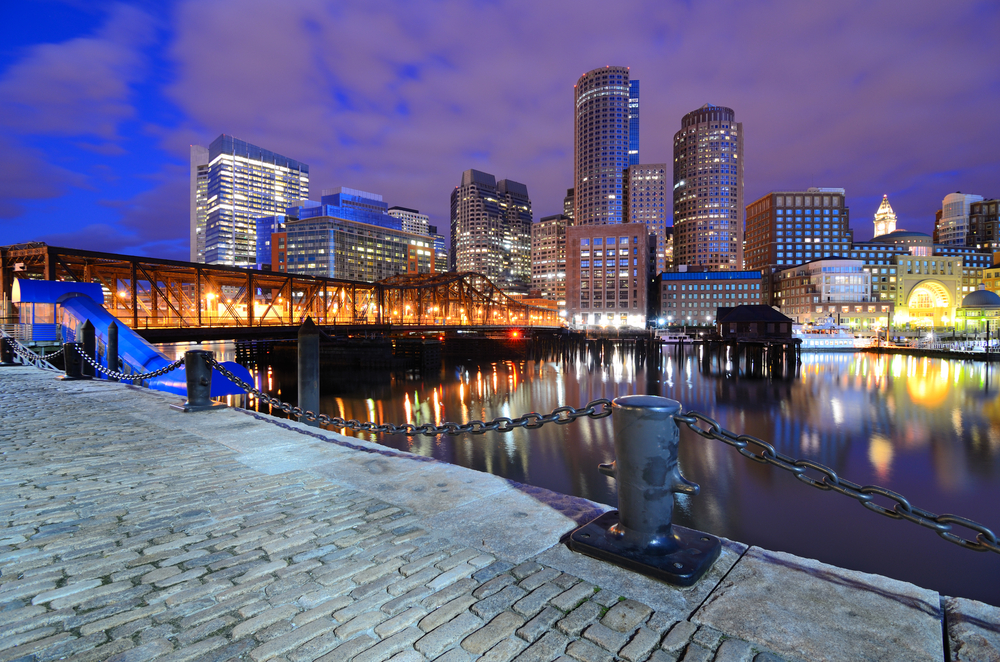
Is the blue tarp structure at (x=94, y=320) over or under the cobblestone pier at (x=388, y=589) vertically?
over

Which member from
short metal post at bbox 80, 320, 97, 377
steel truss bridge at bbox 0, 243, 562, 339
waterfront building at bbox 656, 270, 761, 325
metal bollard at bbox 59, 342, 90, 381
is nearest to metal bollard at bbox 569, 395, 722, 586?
metal bollard at bbox 59, 342, 90, 381

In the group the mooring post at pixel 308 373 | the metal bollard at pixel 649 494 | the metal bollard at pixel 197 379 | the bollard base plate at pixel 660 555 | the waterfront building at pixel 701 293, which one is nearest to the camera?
the bollard base plate at pixel 660 555

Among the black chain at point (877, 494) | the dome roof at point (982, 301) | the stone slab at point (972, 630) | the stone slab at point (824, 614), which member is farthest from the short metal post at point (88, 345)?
the dome roof at point (982, 301)

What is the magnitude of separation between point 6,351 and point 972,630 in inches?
1480

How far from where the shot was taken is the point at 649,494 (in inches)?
140

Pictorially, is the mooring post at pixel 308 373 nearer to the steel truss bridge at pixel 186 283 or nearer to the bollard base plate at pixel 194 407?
the bollard base plate at pixel 194 407

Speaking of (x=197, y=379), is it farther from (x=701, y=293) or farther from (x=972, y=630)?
(x=701, y=293)

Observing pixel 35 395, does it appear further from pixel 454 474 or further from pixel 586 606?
pixel 586 606

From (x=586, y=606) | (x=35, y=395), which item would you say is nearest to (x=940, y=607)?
(x=586, y=606)

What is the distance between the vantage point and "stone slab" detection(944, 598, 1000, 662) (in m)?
2.59

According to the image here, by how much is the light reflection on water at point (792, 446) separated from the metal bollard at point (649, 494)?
10.2 metres

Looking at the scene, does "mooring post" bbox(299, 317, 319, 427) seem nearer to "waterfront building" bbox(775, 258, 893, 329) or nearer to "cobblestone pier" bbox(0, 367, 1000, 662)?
"cobblestone pier" bbox(0, 367, 1000, 662)

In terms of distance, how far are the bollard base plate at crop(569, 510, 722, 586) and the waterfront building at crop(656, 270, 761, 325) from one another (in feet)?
555

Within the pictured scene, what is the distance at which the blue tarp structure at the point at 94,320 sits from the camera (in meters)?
23.0
